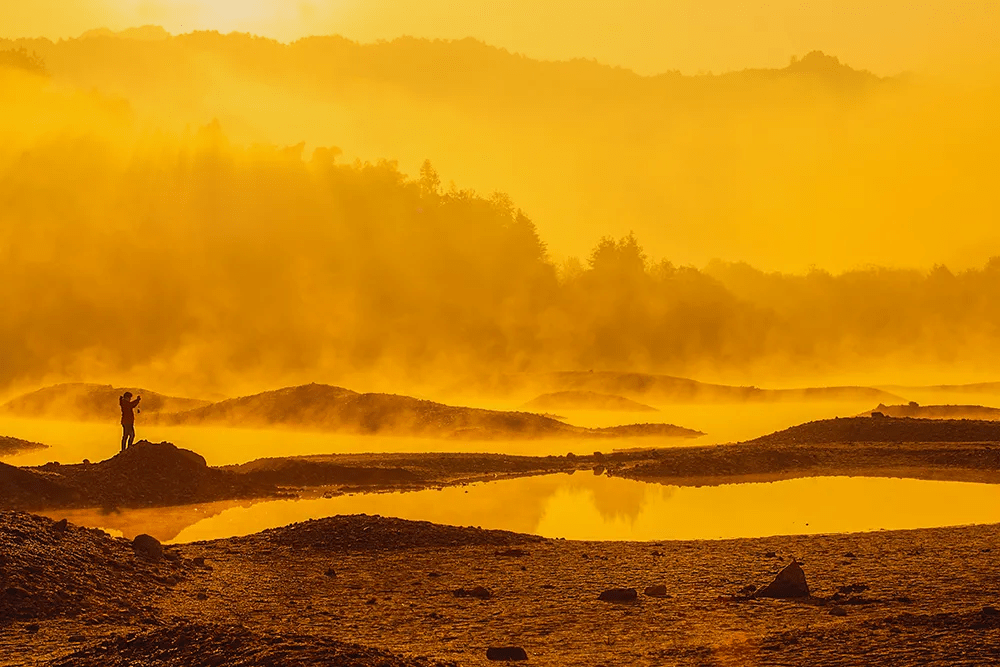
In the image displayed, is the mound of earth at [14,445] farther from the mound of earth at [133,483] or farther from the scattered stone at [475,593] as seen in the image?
the scattered stone at [475,593]

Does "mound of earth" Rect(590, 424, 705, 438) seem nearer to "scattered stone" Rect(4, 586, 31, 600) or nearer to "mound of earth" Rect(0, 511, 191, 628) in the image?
"mound of earth" Rect(0, 511, 191, 628)

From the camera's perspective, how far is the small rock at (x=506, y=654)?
13.9 metres

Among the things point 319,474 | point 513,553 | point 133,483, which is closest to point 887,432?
point 319,474

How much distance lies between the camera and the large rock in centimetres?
1747

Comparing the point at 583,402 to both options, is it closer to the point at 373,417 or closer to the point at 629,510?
the point at 373,417

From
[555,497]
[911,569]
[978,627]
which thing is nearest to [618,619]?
[978,627]

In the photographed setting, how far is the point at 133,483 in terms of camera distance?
114 ft

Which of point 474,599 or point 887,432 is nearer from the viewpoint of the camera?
point 474,599

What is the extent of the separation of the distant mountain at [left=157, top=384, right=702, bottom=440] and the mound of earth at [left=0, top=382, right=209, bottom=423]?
514 cm

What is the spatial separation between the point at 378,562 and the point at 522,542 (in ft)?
12.8

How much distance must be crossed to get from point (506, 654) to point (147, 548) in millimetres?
10033

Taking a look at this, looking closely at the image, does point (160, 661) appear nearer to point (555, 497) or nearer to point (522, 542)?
→ point (522, 542)

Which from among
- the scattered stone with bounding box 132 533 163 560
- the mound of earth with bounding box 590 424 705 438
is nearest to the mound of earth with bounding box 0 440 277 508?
the scattered stone with bounding box 132 533 163 560

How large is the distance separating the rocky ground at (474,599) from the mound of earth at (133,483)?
1012cm
